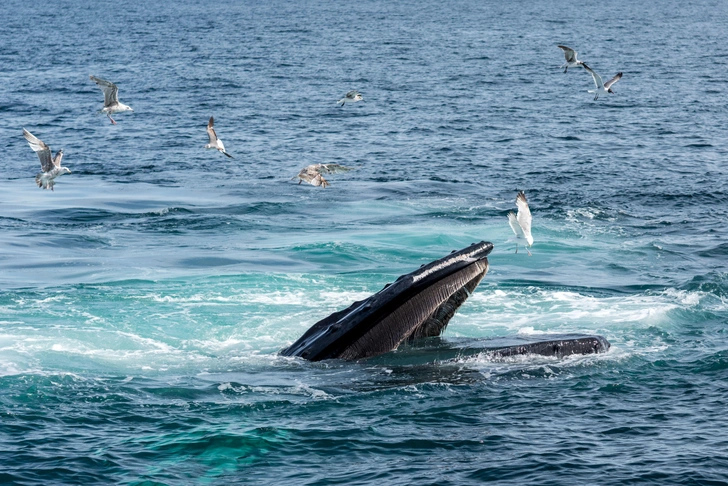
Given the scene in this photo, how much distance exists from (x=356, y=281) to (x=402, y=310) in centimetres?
920

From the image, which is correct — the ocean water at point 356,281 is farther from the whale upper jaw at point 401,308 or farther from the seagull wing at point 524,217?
the seagull wing at point 524,217

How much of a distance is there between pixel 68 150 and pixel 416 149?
1597cm

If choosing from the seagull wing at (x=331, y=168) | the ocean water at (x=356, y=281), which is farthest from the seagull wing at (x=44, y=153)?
the seagull wing at (x=331, y=168)

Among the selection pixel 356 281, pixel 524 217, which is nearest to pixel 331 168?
pixel 356 281

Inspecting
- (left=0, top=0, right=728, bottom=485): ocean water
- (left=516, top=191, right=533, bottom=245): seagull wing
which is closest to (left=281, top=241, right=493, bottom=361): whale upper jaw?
(left=0, top=0, right=728, bottom=485): ocean water

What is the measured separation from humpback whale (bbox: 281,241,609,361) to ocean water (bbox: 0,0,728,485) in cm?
39

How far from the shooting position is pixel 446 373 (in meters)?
14.9

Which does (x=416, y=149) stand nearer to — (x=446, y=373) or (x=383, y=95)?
(x=383, y=95)

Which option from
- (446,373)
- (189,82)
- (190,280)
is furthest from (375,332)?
(189,82)

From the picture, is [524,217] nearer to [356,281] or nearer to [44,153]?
[356,281]

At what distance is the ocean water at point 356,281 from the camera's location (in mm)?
12953

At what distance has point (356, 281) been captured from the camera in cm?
2327

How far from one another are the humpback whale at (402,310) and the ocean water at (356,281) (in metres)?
0.39

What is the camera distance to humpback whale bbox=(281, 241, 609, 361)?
14023 mm
